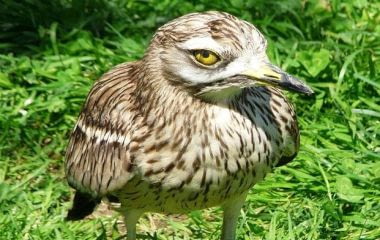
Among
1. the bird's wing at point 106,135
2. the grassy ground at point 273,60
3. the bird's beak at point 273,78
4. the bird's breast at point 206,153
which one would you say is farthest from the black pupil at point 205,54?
the grassy ground at point 273,60

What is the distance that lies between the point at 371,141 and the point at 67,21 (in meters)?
2.07

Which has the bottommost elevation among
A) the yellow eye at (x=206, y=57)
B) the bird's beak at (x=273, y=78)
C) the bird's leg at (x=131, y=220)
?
the bird's leg at (x=131, y=220)

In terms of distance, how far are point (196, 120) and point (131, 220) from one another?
2.20ft

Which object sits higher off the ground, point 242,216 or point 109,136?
point 109,136

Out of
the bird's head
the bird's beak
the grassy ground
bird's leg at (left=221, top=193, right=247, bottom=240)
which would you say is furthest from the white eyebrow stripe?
the grassy ground

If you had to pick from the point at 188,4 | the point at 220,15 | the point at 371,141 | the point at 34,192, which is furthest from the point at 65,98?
the point at 220,15

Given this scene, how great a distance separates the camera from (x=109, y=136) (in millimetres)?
4523

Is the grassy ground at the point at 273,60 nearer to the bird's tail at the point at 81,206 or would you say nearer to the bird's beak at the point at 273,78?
the bird's tail at the point at 81,206

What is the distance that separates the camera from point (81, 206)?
5062mm

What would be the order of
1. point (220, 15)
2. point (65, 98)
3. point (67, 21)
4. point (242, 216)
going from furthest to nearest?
point (67, 21)
point (65, 98)
point (242, 216)
point (220, 15)

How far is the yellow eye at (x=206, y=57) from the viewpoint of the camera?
4.08m

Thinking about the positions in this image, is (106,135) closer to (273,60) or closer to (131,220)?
(131,220)

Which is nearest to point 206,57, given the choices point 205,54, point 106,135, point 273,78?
point 205,54

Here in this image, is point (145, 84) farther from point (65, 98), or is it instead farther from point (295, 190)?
point (65, 98)
